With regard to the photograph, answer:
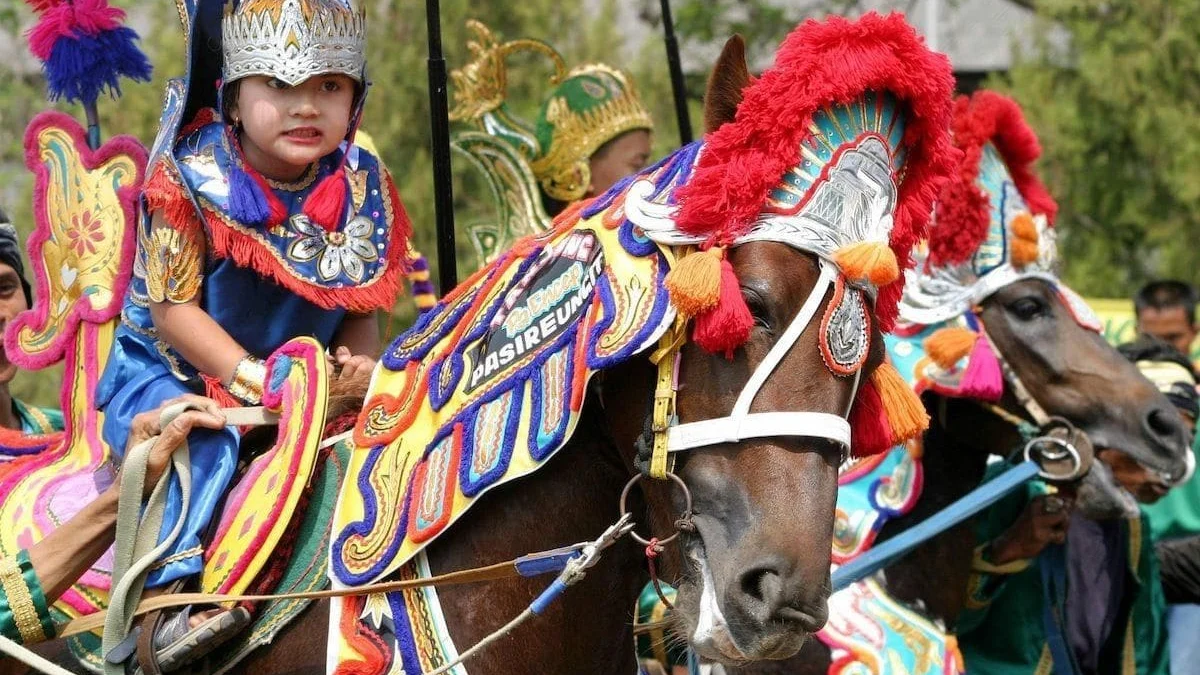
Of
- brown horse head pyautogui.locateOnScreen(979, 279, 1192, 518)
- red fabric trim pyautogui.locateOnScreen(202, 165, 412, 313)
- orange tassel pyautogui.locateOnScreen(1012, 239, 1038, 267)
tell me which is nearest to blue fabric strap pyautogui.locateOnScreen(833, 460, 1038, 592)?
brown horse head pyautogui.locateOnScreen(979, 279, 1192, 518)

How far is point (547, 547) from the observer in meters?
3.35

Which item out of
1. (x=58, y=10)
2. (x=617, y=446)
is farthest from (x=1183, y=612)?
(x=58, y=10)

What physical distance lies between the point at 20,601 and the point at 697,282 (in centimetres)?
161

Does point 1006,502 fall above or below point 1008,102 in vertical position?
below

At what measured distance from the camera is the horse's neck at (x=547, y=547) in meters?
3.36

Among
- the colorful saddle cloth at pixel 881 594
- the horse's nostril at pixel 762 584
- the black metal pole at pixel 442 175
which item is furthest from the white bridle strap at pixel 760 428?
the colorful saddle cloth at pixel 881 594

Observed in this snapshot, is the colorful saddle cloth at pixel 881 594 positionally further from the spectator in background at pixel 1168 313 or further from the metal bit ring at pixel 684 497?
the spectator in background at pixel 1168 313

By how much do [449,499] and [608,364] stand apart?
0.44m

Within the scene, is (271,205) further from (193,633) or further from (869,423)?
(869,423)

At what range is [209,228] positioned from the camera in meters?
3.80

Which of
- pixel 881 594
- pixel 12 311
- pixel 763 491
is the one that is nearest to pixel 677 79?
pixel 881 594

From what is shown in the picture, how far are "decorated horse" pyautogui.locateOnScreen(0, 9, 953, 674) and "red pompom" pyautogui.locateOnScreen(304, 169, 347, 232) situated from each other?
432mm

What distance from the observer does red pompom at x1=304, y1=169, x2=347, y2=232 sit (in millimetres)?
3955

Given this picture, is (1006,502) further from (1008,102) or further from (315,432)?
(315,432)
